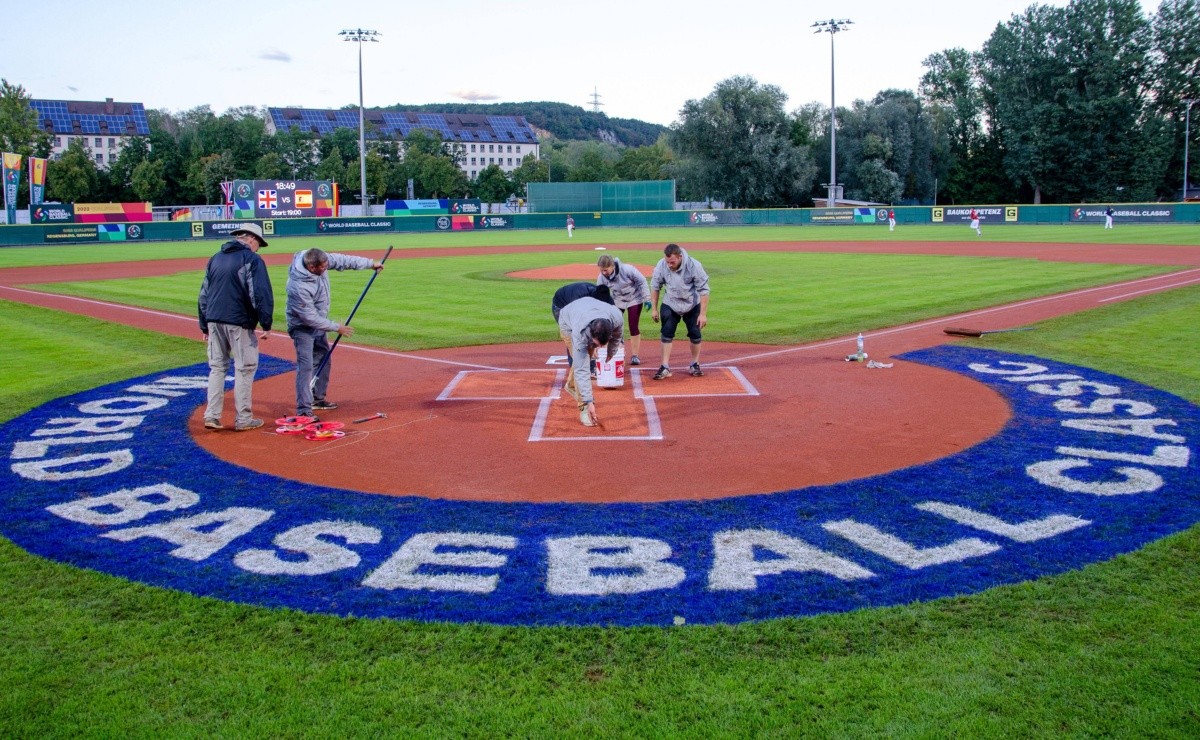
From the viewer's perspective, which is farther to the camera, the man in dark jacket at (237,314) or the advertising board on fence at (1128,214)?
the advertising board on fence at (1128,214)

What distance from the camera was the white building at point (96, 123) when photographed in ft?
445

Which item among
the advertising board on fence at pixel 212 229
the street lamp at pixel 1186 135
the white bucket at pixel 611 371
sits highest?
the street lamp at pixel 1186 135

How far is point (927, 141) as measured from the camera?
88.9 m

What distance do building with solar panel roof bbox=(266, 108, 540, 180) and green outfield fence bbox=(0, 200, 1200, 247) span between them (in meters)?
89.3

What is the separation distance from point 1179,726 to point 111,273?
115ft

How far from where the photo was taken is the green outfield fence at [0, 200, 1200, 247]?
5562cm

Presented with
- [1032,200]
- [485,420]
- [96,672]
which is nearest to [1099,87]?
[1032,200]

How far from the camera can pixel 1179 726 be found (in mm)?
4234

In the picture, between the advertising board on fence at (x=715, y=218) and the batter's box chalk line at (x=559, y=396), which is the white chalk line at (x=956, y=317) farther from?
the advertising board on fence at (x=715, y=218)

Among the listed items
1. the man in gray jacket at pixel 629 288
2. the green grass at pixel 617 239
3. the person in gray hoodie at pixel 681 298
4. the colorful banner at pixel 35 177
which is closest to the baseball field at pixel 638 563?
the person in gray hoodie at pixel 681 298

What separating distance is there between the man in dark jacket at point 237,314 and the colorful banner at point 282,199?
57.8 m

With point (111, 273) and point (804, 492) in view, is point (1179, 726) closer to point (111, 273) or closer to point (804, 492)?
point (804, 492)

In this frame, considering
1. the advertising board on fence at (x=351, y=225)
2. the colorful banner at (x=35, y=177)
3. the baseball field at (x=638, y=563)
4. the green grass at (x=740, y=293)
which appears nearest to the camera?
the baseball field at (x=638, y=563)

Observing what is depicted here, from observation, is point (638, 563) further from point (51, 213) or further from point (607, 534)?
point (51, 213)
